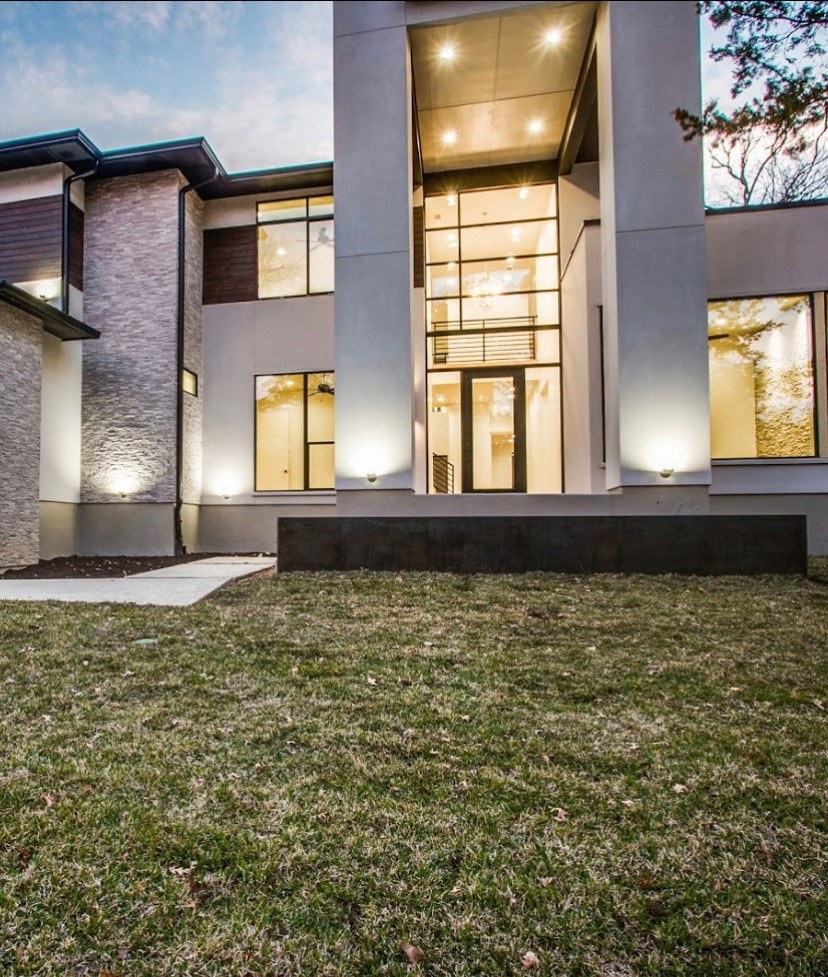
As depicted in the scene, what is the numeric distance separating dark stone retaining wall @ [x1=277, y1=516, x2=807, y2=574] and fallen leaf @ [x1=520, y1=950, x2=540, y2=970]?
553 cm

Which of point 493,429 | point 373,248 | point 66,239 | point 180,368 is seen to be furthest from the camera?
point 493,429

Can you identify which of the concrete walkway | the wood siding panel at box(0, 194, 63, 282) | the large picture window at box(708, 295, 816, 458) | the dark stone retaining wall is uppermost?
the wood siding panel at box(0, 194, 63, 282)

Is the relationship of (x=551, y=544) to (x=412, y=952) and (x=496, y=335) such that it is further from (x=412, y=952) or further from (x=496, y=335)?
(x=496, y=335)

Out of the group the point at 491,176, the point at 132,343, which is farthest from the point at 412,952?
the point at 491,176

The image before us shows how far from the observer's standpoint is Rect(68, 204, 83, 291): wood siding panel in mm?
11023

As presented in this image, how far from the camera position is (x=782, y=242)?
9.30 m

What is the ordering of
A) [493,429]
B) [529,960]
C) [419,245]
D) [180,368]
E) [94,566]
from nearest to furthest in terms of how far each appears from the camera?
1. [529,960]
2. [94,566]
3. [180,368]
4. [419,245]
5. [493,429]

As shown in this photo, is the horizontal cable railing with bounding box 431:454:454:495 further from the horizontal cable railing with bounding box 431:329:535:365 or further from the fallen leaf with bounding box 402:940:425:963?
the fallen leaf with bounding box 402:940:425:963

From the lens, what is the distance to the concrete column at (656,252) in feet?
26.1

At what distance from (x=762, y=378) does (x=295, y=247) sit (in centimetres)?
927

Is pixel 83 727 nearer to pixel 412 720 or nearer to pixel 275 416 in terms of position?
pixel 412 720

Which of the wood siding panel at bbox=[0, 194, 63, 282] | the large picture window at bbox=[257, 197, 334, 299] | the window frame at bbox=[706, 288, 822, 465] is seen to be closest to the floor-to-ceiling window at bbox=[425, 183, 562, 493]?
the large picture window at bbox=[257, 197, 334, 299]

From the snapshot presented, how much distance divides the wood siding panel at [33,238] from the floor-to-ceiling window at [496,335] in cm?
733

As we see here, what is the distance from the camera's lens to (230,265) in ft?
39.7
